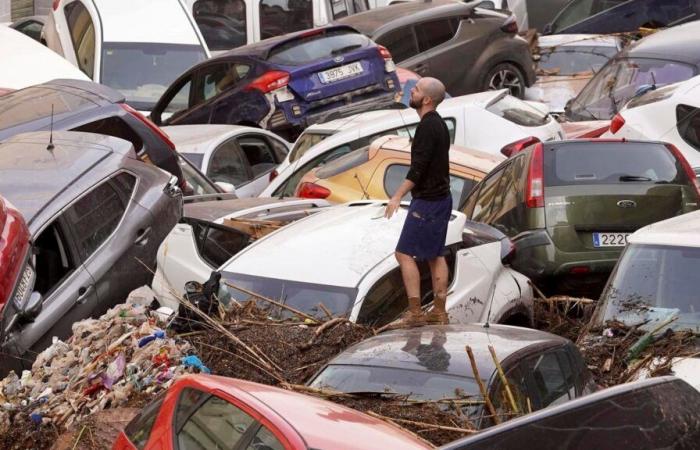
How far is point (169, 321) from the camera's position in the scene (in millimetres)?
9828

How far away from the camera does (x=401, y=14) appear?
23.4 m

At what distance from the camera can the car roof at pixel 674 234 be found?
30.2 ft

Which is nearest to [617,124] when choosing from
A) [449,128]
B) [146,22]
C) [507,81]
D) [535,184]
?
[449,128]

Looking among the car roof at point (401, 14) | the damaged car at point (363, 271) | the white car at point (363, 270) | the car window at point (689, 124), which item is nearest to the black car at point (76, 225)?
the white car at point (363, 270)

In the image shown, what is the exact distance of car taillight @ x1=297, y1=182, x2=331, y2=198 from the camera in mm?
14055

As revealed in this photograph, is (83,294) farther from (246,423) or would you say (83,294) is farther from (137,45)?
(137,45)

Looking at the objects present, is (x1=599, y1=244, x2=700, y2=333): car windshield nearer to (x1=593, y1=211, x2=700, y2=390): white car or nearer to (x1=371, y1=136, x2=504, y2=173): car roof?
(x1=593, y1=211, x2=700, y2=390): white car

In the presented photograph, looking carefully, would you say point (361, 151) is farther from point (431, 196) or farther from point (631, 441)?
point (631, 441)

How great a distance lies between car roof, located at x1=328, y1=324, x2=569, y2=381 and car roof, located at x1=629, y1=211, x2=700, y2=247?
1.56m

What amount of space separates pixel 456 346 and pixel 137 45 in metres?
13.3

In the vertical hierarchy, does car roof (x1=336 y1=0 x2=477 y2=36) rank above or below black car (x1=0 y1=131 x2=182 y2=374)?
below

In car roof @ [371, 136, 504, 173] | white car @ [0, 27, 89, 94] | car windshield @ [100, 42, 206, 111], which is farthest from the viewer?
car windshield @ [100, 42, 206, 111]

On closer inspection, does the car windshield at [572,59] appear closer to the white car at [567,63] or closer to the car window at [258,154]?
the white car at [567,63]

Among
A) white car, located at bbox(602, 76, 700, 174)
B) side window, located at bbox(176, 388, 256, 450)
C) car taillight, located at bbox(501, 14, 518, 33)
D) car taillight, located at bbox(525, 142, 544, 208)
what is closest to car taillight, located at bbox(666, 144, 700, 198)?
car taillight, located at bbox(525, 142, 544, 208)
